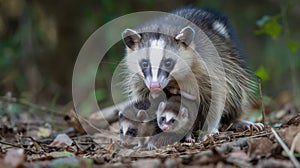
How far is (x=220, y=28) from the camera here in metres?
6.35

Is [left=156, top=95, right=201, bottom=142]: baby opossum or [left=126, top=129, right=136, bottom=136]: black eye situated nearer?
[left=156, top=95, right=201, bottom=142]: baby opossum

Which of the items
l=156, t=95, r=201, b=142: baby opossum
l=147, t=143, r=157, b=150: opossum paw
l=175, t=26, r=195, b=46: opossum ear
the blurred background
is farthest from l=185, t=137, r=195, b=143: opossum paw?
the blurred background

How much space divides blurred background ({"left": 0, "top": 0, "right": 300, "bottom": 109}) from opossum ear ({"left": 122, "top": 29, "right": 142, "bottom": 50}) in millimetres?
3729

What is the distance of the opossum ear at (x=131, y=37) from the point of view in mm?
5739

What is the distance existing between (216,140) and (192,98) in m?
0.90

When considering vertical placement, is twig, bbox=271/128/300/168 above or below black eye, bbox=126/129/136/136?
below

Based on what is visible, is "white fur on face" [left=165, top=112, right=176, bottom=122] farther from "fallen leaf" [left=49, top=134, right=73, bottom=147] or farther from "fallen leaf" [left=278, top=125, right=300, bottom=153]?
"fallen leaf" [left=278, top=125, right=300, bottom=153]

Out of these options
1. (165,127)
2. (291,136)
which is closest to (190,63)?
(165,127)

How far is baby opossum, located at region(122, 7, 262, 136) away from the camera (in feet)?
18.0

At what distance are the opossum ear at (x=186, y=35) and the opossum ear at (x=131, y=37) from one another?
0.46 m

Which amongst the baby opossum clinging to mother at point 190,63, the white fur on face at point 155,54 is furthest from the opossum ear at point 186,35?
the white fur on face at point 155,54

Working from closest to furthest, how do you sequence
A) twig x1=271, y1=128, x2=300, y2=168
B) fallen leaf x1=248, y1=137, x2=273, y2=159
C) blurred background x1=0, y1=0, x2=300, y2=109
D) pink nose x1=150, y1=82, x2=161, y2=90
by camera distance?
twig x1=271, y1=128, x2=300, y2=168 < fallen leaf x1=248, y1=137, x2=273, y2=159 < pink nose x1=150, y1=82, x2=161, y2=90 < blurred background x1=0, y1=0, x2=300, y2=109

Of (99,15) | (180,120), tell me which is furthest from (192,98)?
(99,15)

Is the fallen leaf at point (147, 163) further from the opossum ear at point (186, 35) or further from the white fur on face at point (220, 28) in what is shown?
the white fur on face at point (220, 28)
